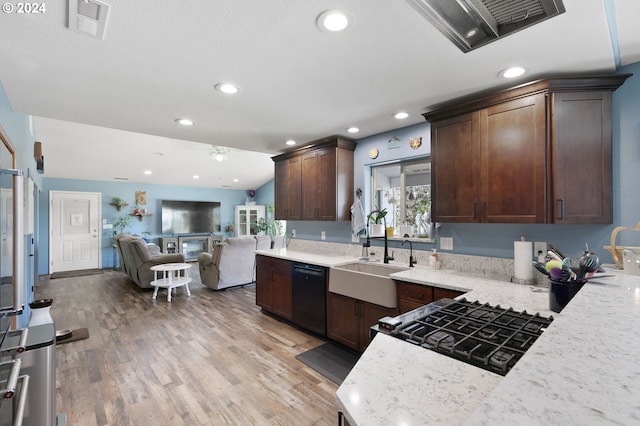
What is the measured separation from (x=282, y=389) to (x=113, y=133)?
5.86m

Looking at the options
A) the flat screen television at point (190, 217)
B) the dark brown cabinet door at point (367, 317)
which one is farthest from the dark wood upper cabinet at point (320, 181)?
the flat screen television at point (190, 217)

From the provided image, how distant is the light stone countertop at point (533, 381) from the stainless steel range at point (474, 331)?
0.16ft

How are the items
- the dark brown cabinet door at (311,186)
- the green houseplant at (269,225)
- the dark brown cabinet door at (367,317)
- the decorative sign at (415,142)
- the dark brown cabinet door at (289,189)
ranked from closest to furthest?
1. the dark brown cabinet door at (367,317)
2. the decorative sign at (415,142)
3. the dark brown cabinet door at (311,186)
4. the dark brown cabinet door at (289,189)
5. the green houseplant at (269,225)

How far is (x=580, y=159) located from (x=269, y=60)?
2.17 meters

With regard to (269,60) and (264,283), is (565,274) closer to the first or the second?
(269,60)

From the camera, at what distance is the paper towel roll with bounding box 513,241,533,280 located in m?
2.11

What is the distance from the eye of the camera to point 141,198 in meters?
8.41

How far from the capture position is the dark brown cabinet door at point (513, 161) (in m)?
2.01

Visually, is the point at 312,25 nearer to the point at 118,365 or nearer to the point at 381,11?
the point at 381,11

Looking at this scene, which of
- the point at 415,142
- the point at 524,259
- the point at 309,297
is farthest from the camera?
the point at 309,297

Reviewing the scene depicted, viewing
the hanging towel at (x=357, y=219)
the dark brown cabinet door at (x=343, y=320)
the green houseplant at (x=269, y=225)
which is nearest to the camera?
the dark brown cabinet door at (x=343, y=320)

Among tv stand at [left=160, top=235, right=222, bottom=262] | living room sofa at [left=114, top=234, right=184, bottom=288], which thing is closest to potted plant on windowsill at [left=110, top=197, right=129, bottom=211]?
tv stand at [left=160, top=235, right=222, bottom=262]

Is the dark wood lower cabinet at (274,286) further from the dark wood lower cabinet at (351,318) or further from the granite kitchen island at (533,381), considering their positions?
the granite kitchen island at (533,381)

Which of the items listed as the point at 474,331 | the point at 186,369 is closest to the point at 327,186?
the point at 186,369
